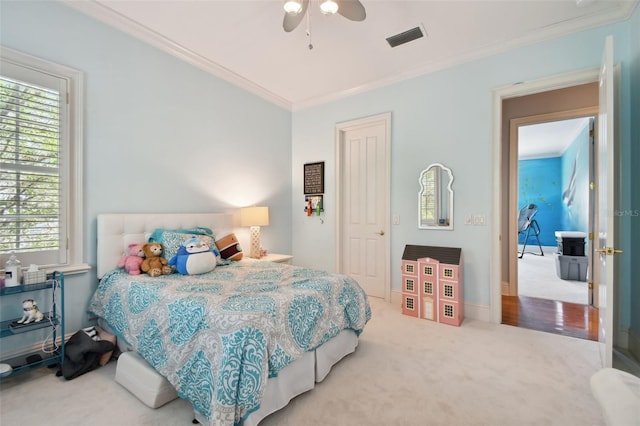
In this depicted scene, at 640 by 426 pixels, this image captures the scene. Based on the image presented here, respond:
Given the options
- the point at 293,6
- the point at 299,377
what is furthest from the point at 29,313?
the point at 293,6

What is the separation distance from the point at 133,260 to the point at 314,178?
271 cm

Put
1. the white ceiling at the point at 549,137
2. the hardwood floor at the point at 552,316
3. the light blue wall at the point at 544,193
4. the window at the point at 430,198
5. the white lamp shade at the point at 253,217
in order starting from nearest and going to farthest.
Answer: the hardwood floor at the point at 552,316
the window at the point at 430,198
the white lamp shade at the point at 253,217
the white ceiling at the point at 549,137
the light blue wall at the point at 544,193

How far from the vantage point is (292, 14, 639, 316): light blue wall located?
273 centimetres

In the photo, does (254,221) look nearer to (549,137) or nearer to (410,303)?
(410,303)

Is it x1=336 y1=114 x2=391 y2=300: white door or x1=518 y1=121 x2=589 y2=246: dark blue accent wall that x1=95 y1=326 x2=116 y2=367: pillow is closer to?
x1=336 y1=114 x2=391 y2=300: white door

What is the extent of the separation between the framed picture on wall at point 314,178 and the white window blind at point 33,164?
2918 mm

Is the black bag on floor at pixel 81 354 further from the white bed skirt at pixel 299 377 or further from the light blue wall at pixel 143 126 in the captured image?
the white bed skirt at pixel 299 377

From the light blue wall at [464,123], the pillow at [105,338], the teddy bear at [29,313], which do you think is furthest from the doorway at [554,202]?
the teddy bear at [29,313]

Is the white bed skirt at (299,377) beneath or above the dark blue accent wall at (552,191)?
beneath

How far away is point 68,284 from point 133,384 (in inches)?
46.6

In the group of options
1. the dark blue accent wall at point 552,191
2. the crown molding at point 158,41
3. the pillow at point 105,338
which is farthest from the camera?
the dark blue accent wall at point 552,191

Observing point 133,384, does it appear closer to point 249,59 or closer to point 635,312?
point 249,59

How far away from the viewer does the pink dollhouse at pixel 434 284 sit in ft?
10.1

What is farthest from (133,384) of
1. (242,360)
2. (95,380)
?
(242,360)
